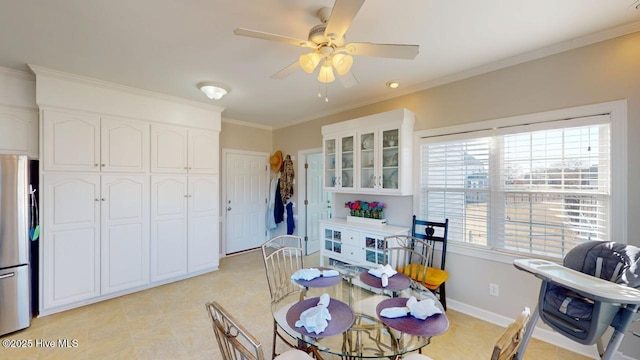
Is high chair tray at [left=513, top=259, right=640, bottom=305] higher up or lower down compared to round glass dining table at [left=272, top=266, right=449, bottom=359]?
higher up

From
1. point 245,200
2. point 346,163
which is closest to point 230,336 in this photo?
Answer: point 346,163

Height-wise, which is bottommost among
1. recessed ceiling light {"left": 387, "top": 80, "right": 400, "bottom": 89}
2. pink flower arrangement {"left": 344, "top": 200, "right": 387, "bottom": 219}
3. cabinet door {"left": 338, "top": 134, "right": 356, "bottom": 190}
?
pink flower arrangement {"left": 344, "top": 200, "right": 387, "bottom": 219}

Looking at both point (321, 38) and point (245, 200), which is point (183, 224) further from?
point (321, 38)

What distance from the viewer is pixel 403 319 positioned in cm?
140

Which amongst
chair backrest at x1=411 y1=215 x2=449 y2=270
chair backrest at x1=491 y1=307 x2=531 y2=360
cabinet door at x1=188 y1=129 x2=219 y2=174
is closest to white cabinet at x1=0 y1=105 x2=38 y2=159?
cabinet door at x1=188 y1=129 x2=219 y2=174

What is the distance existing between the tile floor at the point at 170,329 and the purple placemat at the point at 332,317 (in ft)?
3.05

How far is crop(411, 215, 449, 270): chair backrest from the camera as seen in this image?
2756mm

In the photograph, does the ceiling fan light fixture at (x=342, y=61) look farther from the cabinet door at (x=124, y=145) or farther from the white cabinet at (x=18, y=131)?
the white cabinet at (x=18, y=131)

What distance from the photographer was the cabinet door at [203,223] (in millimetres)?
3750

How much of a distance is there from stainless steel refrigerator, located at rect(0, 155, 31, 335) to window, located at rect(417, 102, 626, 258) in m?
4.12

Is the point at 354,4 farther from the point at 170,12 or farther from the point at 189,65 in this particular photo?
the point at 189,65

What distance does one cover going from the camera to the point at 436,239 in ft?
9.32

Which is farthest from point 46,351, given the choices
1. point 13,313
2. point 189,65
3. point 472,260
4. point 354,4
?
point 472,260

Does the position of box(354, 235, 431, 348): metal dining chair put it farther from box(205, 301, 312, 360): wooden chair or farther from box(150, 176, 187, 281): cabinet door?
box(150, 176, 187, 281): cabinet door
